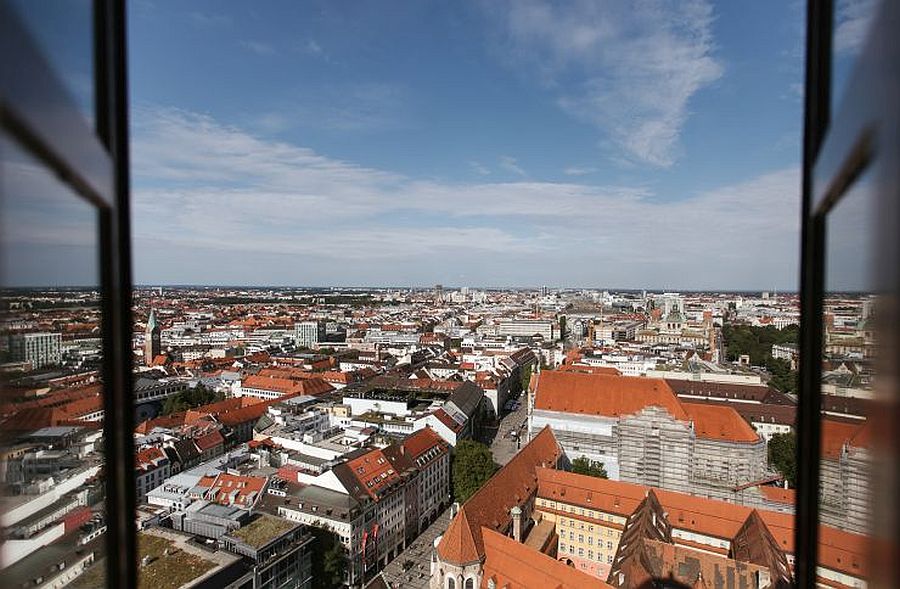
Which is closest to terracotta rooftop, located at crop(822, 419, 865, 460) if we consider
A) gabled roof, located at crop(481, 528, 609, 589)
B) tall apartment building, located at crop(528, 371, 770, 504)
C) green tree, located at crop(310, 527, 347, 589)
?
gabled roof, located at crop(481, 528, 609, 589)

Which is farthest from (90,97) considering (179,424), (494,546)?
(179,424)

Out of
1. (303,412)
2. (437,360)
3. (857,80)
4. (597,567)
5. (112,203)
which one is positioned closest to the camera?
→ (857,80)

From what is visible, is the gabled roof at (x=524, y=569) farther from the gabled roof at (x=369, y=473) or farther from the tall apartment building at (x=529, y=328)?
the tall apartment building at (x=529, y=328)

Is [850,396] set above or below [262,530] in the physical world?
above

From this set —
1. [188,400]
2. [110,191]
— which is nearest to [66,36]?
[110,191]

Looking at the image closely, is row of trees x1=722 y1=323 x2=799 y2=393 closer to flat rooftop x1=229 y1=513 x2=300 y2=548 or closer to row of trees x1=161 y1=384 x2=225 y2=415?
flat rooftop x1=229 y1=513 x2=300 y2=548

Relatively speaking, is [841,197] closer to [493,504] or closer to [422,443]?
[493,504]

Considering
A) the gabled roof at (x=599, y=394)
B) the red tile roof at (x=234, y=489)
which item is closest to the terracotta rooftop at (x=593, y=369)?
the gabled roof at (x=599, y=394)

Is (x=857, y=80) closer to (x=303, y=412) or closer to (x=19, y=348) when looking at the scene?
(x=19, y=348)
